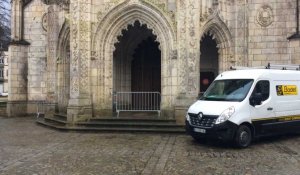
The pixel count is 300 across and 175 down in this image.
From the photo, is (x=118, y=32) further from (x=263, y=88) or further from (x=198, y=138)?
(x=263, y=88)

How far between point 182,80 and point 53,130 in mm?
5384

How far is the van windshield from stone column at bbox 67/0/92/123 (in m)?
5.18

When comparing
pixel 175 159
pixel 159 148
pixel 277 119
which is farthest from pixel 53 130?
pixel 277 119

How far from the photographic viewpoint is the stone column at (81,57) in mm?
14406

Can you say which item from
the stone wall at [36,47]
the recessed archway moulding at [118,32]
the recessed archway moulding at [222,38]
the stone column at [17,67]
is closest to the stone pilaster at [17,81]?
the stone column at [17,67]

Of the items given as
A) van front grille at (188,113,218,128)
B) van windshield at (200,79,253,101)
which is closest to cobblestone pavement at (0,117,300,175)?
van front grille at (188,113,218,128)

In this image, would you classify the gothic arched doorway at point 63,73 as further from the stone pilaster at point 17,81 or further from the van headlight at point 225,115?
the van headlight at point 225,115

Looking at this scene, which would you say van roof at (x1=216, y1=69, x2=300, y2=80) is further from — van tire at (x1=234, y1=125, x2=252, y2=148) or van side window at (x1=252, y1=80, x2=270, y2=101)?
van tire at (x1=234, y1=125, x2=252, y2=148)

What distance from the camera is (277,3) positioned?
53.4ft

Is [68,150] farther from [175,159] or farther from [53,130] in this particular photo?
[53,130]

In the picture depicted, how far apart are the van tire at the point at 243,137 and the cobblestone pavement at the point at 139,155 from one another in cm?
21

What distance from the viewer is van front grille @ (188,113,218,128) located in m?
10.1

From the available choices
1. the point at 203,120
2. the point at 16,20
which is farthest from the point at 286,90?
the point at 16,20

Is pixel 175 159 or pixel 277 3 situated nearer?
pixel 175 159
